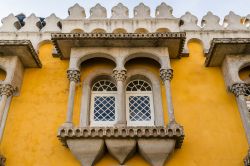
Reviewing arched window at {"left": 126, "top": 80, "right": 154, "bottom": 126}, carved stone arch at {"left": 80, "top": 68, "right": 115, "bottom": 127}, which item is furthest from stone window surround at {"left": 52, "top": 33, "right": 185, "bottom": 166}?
arched window at {"left": 126, "top": 80, "right": 154, "bottom": 126}

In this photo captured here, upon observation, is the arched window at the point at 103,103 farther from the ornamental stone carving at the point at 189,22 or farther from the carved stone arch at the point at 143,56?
the ornamental stone carving at the point at 189,22

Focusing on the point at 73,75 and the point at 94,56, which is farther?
the point at 94,56

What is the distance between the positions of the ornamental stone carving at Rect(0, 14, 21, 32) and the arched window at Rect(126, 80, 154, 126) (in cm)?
413

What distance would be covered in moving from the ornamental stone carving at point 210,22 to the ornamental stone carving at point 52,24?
450cm

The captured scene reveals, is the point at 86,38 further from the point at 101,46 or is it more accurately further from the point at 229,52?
the point at 229,52

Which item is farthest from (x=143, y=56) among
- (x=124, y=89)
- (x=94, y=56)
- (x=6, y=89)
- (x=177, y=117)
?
(x=6, y=89)

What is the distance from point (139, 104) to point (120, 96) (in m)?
0.82

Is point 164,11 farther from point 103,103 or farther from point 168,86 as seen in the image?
point 103,103

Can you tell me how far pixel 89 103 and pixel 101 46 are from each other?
161cm

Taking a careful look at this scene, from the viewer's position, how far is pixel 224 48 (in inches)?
380

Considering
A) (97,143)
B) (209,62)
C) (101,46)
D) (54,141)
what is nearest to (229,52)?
(209,62)

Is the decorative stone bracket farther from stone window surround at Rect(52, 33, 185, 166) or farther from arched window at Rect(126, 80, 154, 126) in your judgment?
arched window at Rect(126, 80, 154, 126)

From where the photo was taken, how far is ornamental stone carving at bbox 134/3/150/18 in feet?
37.1

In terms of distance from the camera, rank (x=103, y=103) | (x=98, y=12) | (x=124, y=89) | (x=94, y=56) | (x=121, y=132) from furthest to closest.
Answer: (x=98, y=12) < (x=94, y=56) < (x=103, y=103) < (x=124, y=89) < (x=121, y=132)
